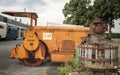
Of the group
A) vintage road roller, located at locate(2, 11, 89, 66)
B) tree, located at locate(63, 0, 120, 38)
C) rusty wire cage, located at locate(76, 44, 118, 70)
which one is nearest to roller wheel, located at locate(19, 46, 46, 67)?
vintage road roller, located at locate(2, 11, 89, 66)

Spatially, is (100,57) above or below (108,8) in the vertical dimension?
below

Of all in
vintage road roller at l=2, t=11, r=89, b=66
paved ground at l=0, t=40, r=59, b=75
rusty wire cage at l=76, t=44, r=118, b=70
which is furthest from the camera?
vintage road roller at l=2, t=11, r=89, b=66

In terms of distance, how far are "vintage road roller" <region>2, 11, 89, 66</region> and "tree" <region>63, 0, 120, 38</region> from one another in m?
47.3

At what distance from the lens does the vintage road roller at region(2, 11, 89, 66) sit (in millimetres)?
15953

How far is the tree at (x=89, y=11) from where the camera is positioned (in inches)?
2491

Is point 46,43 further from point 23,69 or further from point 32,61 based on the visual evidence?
point 23,69

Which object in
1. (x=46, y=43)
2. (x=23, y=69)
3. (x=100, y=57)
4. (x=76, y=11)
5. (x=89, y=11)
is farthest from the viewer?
(x=76, y=11)

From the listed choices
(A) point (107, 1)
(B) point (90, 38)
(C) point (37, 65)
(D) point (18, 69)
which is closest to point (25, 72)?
(D) point (18, 69)

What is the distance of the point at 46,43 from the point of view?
16.1 m

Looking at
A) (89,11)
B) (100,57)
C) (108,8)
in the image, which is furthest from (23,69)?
(89,11)

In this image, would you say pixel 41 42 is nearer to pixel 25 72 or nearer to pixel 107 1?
pixel 25 72

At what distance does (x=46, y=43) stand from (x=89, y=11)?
5118cm

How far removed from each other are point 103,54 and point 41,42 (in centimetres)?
513

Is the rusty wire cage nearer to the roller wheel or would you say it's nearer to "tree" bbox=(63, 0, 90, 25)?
the roller wheel
